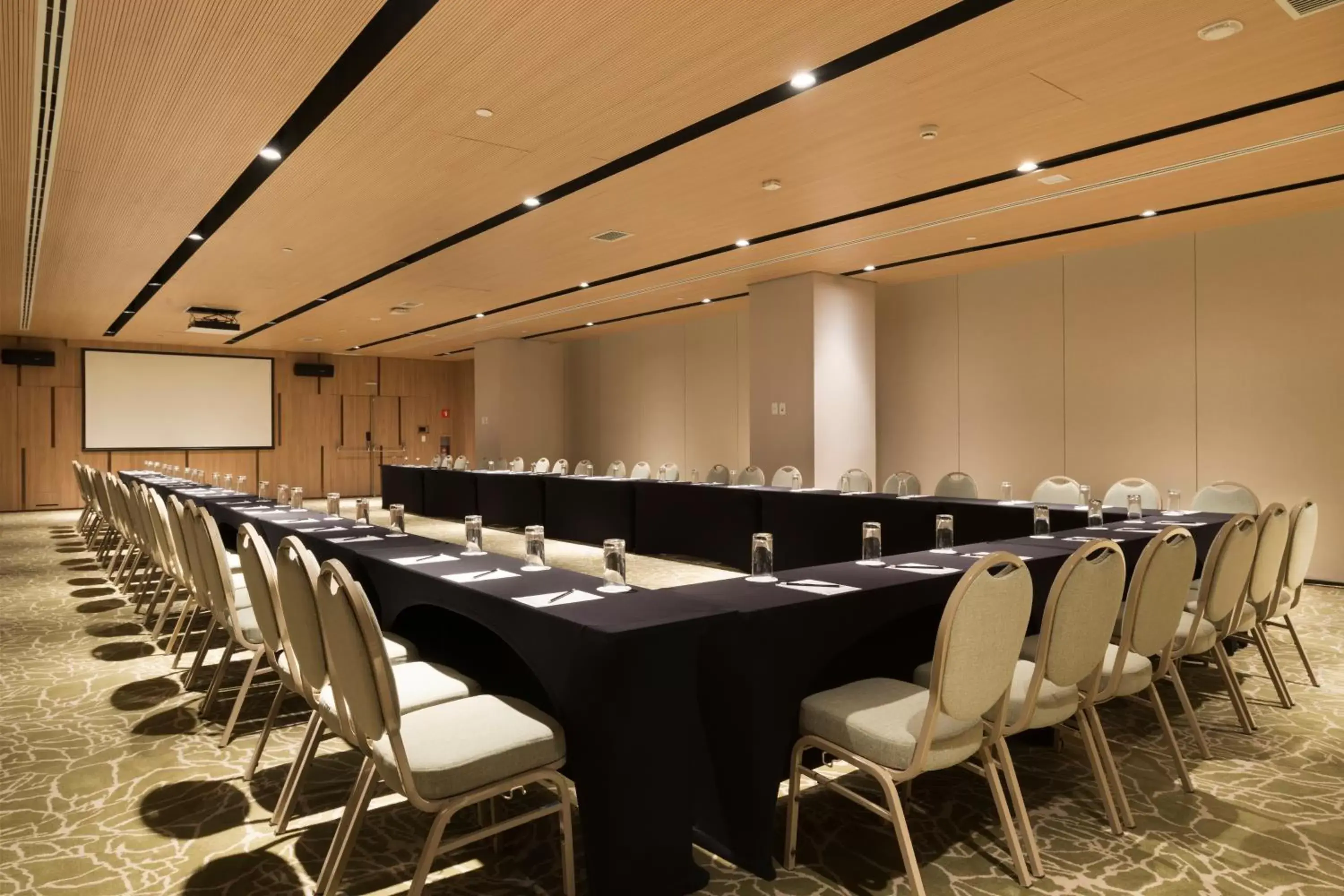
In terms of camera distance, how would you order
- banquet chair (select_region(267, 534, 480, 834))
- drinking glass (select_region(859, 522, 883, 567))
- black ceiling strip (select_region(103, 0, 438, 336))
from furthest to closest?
black ceiling strip (select_region(103, 0, 438, 336)), drinking glass (select_region(859, 522, 883, 567)), banquet chair (select_region(267, 534, 480, 834))

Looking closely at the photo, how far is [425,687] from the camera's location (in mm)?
2588

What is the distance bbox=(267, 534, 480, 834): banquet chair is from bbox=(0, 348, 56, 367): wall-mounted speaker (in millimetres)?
15774

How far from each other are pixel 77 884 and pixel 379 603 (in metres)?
1.32

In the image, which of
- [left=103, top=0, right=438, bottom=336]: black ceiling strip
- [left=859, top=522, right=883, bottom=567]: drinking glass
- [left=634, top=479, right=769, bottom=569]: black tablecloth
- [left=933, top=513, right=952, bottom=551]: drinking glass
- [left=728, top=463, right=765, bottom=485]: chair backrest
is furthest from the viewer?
[left=728, top=463, right=765, bottom=485]: chair backrest

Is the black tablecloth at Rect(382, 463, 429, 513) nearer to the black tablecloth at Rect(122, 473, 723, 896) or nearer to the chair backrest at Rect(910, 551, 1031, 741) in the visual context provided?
the black tablecloth at Rect(122, 473, 723, 896)

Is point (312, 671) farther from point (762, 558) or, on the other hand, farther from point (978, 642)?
point (978, 642)

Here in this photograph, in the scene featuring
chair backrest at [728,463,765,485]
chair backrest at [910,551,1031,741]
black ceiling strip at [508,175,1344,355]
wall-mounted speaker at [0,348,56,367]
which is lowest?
chair backrest at [910,551,1031,741]

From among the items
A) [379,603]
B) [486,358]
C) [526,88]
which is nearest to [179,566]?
[379,603]

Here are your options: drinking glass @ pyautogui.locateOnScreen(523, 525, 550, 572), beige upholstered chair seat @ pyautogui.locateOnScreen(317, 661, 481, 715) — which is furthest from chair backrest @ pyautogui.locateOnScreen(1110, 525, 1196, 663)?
beige upholstered chair seat @ pyautogui.locateOnScreen(317, 661, 481, 715)

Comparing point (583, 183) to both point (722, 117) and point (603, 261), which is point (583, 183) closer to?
point (722, 117)

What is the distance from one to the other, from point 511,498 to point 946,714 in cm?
861

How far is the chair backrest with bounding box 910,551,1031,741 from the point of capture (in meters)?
2.10

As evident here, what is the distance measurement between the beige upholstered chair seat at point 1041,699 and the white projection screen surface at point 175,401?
17.5 m

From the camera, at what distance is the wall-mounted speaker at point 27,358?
576 inches
